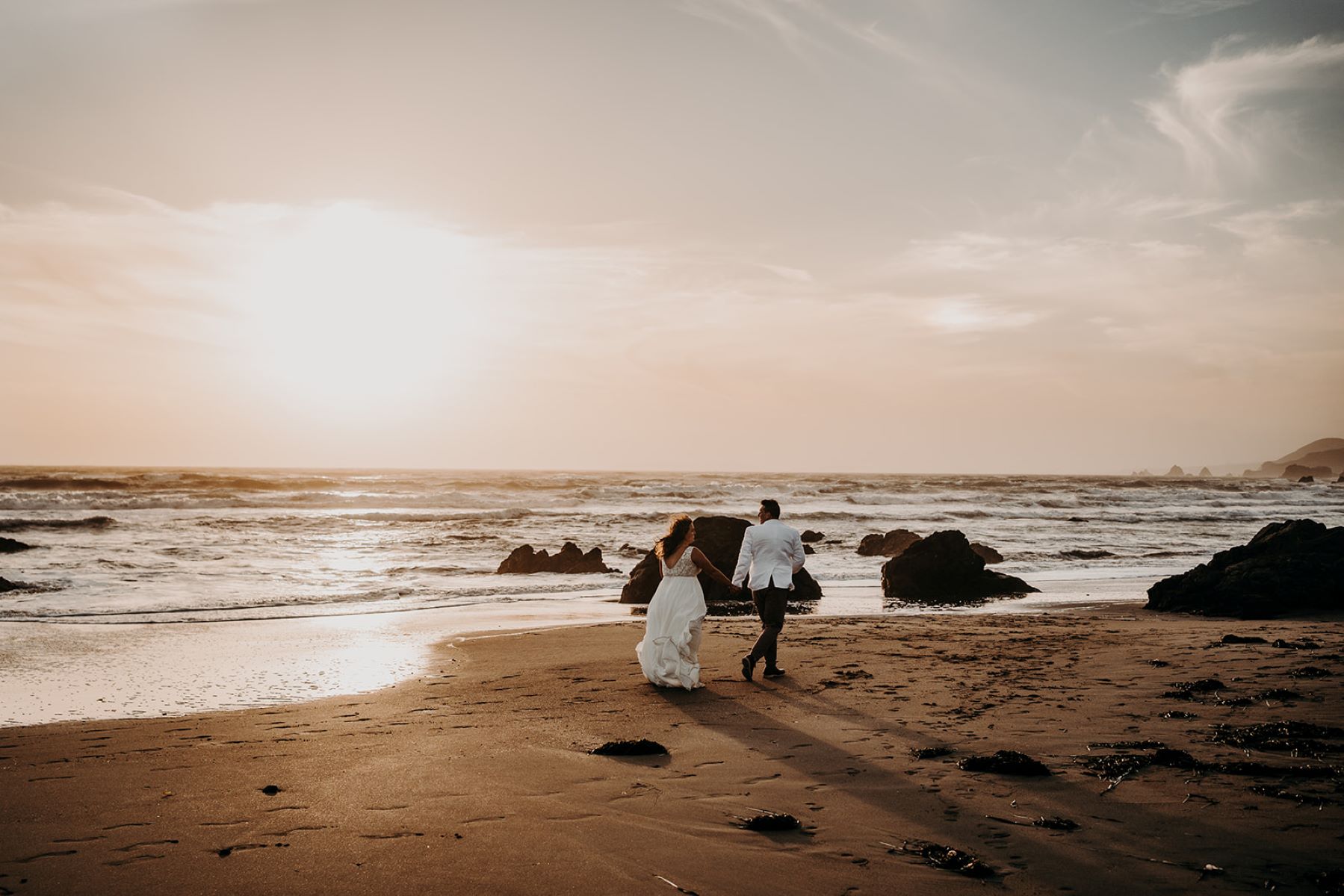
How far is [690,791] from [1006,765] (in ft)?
6.60

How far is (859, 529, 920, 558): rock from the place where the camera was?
25703mm

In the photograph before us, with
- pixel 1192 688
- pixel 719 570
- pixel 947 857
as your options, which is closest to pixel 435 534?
pixel 719 570

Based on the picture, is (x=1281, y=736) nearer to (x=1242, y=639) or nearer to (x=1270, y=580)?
(x=1242, y=639)

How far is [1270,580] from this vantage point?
13.3 metres

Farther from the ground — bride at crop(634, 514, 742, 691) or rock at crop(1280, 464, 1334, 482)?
rock at crop(1280, 464, 1334, 482)

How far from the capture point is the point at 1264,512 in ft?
150

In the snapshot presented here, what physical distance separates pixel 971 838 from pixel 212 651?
9.71 m

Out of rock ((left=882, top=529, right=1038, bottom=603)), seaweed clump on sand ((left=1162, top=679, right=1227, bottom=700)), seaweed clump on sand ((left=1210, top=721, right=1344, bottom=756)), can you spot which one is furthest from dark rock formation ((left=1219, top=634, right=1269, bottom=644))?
rock ((left=882, top=529, right=1038, bottom=603))

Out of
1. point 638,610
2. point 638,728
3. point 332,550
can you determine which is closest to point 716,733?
point 638,728

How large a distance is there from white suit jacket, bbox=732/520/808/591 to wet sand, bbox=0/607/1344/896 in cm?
107

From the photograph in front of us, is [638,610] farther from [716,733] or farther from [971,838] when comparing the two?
[971,838]

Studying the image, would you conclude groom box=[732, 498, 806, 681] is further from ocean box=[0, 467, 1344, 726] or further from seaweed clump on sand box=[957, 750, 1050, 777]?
seaweed clump on sand box=[957, 750, 1050, 777]

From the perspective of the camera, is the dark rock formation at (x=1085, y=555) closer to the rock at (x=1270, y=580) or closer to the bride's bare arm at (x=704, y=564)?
the rock at (x=1270, y=580)

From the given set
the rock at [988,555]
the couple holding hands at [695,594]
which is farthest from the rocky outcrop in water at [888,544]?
the couple holding hands at [695,594]
